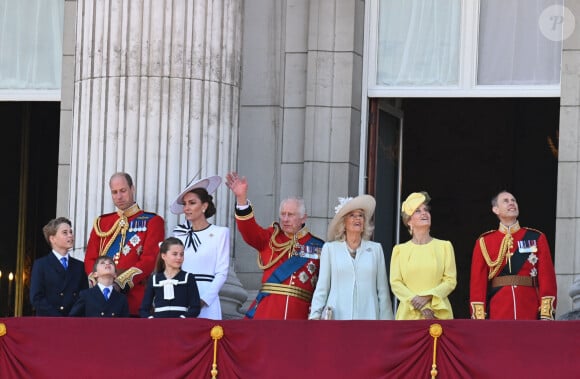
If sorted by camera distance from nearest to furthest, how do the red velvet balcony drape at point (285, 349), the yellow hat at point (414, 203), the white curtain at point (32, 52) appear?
the red velvet balcony drape at point (285, 349) → the yellow hat at point (414, 203) → the white curtain at point (32, 52)

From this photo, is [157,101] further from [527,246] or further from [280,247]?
[527,246]

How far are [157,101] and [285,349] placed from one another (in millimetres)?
3565

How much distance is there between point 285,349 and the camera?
14883 mm

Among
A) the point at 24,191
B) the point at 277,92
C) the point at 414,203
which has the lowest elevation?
the point at 24,191

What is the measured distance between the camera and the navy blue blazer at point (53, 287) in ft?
52.6

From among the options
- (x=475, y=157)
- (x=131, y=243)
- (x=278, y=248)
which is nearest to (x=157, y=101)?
(x=131, y=243)

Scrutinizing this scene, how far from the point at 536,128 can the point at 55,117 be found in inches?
262

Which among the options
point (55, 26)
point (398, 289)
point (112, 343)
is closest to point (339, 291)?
point (398, 289)

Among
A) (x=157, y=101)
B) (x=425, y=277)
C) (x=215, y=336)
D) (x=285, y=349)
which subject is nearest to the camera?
(x=285, y=349)

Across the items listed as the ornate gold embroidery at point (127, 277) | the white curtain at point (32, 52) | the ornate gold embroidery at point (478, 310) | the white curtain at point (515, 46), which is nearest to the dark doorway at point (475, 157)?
the white curtain at point (515, 46)

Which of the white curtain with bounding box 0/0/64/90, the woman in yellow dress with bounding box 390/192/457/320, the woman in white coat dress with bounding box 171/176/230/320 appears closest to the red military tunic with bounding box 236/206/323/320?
the woman in white coat dress with bounding box 171/176/230/320

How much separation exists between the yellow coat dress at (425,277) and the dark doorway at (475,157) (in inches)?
405

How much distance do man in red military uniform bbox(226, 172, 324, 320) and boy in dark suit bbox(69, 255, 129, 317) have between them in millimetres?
1184

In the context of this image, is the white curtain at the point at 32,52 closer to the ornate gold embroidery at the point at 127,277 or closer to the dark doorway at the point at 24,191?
the ornate gold embroidery at the point at 127,277
